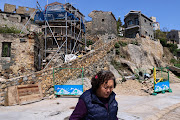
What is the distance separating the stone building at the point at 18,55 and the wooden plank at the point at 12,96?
447 centimetres

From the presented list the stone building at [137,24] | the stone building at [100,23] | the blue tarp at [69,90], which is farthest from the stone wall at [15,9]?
the blue tarp at [69,90]

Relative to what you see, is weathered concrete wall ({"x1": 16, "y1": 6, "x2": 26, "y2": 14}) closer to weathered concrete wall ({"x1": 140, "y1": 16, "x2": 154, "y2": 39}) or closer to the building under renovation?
the building under renovation

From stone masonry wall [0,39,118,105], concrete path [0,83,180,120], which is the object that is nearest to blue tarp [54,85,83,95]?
stone masonry wall [0,39,118,105]

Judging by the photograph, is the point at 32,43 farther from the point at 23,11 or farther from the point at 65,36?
the point at 23,11

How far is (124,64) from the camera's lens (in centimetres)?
1562

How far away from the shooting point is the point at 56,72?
8.48 meters

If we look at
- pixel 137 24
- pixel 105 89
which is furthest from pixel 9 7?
pixel 105 89

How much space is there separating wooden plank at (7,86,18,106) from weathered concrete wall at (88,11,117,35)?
24.6 meters

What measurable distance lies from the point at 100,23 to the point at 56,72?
76.1ft

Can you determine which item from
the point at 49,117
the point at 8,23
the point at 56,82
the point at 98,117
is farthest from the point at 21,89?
the point at 8,23

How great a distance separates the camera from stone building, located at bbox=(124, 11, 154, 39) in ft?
90.4

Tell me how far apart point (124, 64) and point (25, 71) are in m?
11.2

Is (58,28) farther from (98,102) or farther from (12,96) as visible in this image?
(98,102)

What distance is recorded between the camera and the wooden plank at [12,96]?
5.84m
